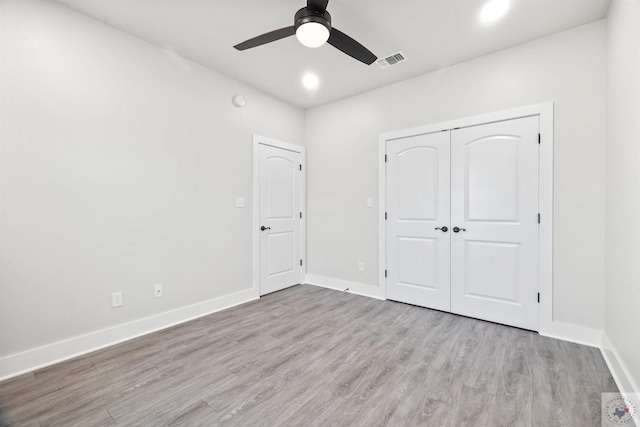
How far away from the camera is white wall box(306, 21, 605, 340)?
2.43 m

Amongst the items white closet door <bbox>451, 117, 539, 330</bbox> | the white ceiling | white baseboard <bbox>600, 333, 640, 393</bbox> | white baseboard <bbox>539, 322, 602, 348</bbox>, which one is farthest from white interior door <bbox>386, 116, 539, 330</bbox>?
the white ceiling

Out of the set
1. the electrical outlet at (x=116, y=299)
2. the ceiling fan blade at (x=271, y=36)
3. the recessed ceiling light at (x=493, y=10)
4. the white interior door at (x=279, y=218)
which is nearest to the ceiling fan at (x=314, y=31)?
the ceiling fan blade at (x=271, y=36)

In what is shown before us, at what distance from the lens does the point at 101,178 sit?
94.7 inches

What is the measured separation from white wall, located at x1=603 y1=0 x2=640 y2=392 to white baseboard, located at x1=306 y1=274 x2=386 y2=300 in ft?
7.06

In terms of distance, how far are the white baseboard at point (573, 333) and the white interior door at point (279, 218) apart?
3.00 m

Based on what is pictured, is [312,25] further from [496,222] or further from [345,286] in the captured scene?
[345,286]

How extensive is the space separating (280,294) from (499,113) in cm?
335

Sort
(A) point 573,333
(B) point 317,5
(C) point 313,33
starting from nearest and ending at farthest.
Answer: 1. (B) point 317,5
2. (C) point 313,33
3. (A) point 573,333

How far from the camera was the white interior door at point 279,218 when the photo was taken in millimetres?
3814

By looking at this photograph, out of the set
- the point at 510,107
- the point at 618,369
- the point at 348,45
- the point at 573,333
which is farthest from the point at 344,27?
the point at 573,333

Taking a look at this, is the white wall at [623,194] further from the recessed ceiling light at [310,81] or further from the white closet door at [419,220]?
the recessed ceiling light at [310,81]

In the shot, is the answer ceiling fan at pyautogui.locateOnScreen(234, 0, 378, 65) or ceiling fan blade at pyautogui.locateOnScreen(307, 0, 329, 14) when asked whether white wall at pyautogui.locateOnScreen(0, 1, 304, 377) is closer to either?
ceiling fan at pyautogui.locateOnScreen(234, 0, 378, 65)

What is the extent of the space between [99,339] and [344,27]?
3.44 meters

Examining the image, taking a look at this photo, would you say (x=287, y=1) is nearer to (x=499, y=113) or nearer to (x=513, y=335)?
(x=499, y=113)
